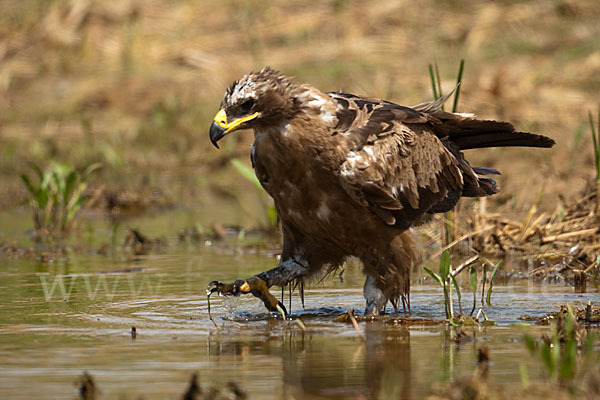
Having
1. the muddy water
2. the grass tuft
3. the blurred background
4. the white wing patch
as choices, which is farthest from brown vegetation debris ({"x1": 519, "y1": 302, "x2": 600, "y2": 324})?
the blurred background

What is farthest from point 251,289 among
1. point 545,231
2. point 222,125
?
point 545,231

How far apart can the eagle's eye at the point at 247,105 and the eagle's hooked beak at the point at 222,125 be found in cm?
4

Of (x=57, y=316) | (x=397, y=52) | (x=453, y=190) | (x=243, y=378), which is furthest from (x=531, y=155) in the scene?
(x=243, y=378)

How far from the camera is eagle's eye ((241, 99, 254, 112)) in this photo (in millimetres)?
5602

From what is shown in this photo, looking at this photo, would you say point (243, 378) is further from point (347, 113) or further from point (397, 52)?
point (397, 52)

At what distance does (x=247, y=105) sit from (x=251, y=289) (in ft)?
3.56

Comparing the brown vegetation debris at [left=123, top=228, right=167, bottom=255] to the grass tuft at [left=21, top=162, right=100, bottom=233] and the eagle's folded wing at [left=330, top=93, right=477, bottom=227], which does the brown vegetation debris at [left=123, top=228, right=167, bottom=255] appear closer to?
the grass tuft at [left=21, top=162, right=100, bottom=233]

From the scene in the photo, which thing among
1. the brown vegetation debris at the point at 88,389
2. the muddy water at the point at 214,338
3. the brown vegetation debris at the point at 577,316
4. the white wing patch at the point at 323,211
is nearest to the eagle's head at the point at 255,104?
the white wing patch at the point at 323,211

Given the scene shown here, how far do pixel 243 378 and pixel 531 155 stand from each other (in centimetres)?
809

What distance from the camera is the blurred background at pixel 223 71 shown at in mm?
12547

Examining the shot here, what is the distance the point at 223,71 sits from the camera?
50.2ft

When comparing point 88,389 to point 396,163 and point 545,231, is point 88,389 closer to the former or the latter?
point 396,163

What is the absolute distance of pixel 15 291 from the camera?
662cm

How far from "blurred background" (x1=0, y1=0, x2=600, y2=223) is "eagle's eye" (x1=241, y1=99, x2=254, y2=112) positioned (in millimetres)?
5176
